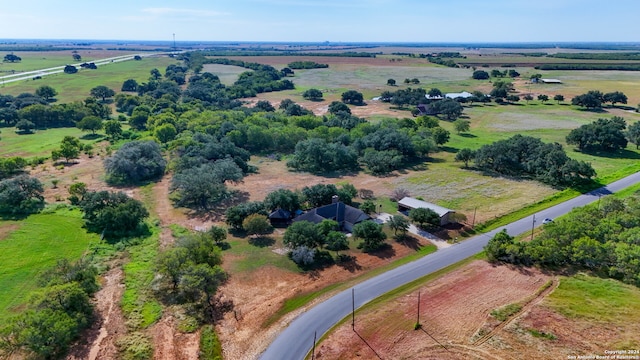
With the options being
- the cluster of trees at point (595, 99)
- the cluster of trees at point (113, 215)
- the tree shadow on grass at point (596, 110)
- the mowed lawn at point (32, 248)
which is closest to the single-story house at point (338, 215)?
the cluster of trees at point (113, 215)

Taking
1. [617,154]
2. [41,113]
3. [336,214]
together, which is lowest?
[336,214]

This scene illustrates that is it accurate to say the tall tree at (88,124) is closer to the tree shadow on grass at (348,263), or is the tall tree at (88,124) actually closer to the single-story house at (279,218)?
the single-story house at (279,218)

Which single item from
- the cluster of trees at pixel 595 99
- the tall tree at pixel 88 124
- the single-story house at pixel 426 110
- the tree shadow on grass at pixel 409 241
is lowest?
the tree shadow on grass at pixel 409 241

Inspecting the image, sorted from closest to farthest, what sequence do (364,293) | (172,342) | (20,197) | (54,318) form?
(54,318) → (172,342) → (364,293) → (20,197)

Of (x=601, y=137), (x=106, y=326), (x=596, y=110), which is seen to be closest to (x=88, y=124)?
(x=106, y=326)

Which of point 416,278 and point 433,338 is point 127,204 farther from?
point 433,338

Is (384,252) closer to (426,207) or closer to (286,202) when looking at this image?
(426,207)

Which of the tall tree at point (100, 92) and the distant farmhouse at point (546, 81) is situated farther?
the distant farmhouse at point (546, 81)
